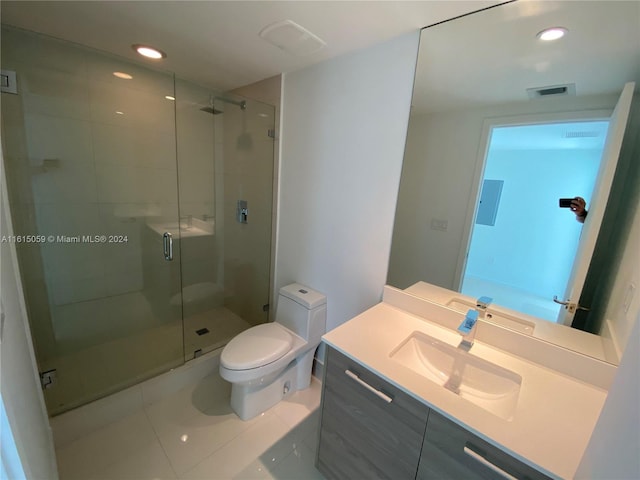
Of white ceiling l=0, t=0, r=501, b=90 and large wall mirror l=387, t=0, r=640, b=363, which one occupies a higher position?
white ceiling l=0, t=0, r=501, b=90

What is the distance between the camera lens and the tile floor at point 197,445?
1.37 metres

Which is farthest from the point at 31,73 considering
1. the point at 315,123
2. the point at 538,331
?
the point at 538,331

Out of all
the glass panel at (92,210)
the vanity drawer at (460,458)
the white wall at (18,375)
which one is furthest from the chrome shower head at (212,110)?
the vanity drawer at (460,458)

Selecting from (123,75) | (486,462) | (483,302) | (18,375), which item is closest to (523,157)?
(483,302)

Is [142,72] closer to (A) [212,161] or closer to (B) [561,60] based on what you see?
(A) [212,161]

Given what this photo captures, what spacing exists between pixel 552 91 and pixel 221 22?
60.7 inches

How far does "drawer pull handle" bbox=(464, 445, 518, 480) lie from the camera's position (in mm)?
759

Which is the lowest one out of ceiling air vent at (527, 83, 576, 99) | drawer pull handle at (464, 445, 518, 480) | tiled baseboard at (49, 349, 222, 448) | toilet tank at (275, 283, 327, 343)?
tiled baseboard at (49, 349, 222, 448)

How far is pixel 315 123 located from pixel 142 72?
133 centimetres

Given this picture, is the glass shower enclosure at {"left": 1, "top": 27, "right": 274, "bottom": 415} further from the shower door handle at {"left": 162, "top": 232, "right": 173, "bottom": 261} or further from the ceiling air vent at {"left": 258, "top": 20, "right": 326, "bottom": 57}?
the ceiling air vent at {"left": 258, "top": 20, "right": 326, "bottom": 57}

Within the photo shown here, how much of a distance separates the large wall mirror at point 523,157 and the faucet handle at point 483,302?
41mm

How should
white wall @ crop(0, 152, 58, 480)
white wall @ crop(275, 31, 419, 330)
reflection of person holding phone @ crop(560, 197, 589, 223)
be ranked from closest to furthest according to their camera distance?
white wall @ crop(0, 152, 58, 480)
reflection of person holding phone @ crop(560, 197, 589, 223)
white wall @ crop(275, 31, 419, 330)

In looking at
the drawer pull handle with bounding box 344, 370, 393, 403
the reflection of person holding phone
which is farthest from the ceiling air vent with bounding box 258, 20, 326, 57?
the drawer pull handle with bounding box 344, 370, 393, 403

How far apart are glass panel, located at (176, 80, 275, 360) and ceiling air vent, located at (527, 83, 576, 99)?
1636 millimetres
